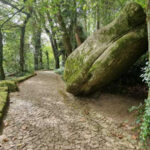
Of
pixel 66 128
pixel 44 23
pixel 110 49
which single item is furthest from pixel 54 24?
pixel 66 128

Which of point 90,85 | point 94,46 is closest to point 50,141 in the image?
point 90,85

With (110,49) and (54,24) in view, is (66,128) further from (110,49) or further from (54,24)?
(54,24)

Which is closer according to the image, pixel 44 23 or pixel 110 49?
pixel 110 49

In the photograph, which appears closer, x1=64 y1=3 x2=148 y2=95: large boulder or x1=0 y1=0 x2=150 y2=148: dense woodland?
x1=64 y1=3 x2=148 y2=95: large boulder

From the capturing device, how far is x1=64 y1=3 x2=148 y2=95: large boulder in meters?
3.71

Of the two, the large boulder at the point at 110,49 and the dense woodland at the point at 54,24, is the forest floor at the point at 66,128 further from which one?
the large boulder at the point at 110,49

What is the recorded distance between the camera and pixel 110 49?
3.83 meters

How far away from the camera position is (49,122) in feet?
9.03

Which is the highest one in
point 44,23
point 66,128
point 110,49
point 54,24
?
point 54,24

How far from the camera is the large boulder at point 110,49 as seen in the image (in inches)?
146

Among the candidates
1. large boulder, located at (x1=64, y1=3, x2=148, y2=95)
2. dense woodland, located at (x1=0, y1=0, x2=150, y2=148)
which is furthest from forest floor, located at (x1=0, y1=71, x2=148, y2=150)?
large boulder, located at (x1=64, y1=3, x2=148, y2=95)

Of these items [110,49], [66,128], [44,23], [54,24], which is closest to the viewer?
[66,128]

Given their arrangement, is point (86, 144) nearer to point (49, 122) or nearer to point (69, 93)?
point (49, 122)

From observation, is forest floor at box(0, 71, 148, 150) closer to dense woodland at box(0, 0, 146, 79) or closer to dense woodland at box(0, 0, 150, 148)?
dense woodland at box(0, 0, 150, 148)
